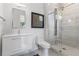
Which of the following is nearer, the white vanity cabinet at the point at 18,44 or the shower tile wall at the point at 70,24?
the white vanity cabinet at the point at 18,44

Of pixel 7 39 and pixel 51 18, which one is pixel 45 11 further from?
pixel 7 39

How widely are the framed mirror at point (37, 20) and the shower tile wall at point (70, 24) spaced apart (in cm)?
33

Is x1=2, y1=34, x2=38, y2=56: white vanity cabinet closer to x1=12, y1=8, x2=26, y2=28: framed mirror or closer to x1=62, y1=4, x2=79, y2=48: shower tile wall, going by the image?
x1=12, y1=8, x2=26, y2=28: framed mirror

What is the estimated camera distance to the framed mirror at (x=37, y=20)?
151 centimetres

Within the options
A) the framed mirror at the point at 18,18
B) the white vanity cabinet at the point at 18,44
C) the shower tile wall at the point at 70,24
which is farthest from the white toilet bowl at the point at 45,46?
the framed mirror at the point at 18,18

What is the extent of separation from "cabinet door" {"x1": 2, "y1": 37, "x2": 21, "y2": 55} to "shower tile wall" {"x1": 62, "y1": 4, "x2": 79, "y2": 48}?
2.20 ft

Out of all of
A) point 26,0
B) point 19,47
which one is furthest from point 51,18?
point 19,47

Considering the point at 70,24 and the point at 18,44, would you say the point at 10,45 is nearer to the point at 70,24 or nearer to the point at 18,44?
the point at 18,44

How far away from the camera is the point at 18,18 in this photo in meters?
1.48

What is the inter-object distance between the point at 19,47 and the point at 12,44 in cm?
11

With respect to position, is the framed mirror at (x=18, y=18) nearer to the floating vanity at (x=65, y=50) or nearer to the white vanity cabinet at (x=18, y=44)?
the white vanity cabinet at (x=18, y=44)

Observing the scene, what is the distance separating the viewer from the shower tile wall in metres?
1.49

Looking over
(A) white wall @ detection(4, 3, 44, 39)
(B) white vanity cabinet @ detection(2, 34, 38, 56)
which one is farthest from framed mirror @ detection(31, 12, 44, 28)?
(B) white vanity cabinet @ detection(2, 34, 38, 56)

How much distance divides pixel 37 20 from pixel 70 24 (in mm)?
495
